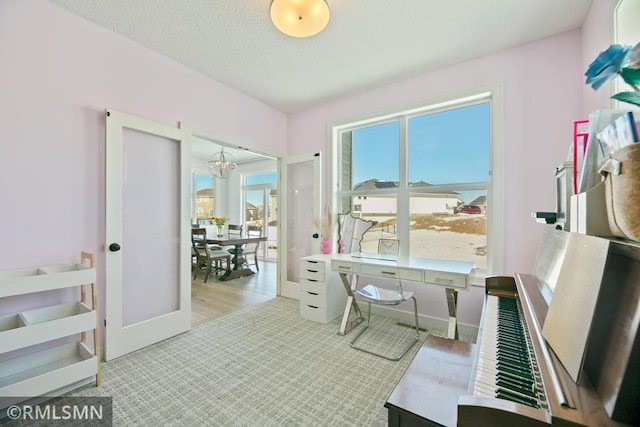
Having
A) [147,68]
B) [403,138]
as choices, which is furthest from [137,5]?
[403,138]

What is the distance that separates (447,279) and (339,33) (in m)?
2.25

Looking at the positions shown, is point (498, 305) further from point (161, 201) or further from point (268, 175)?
point (268, 175)

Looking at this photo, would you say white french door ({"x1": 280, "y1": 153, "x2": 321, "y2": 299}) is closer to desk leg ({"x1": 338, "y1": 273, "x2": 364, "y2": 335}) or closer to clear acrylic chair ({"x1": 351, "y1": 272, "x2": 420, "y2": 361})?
desk leg ({"x1": 338, "y1": 273, "x2": 364, "y2": 335})

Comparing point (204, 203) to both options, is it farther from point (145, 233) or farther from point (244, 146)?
point (145, 233)

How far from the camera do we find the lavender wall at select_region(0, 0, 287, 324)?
5.83 ft

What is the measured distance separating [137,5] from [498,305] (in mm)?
3241

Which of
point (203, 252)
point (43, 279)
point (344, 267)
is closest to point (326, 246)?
point (344, 267)

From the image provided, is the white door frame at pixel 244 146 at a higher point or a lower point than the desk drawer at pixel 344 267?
higher

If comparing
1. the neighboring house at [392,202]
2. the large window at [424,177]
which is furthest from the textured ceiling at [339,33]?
the neighboring house at [392,202]

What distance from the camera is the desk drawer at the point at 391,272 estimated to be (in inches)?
89.9

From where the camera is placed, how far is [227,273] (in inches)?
195

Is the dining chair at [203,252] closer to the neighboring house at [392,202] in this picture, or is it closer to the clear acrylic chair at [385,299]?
the neighboring house at [392,202]

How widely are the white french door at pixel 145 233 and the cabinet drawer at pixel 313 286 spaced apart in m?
1.25

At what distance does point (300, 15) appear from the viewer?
1.79m
